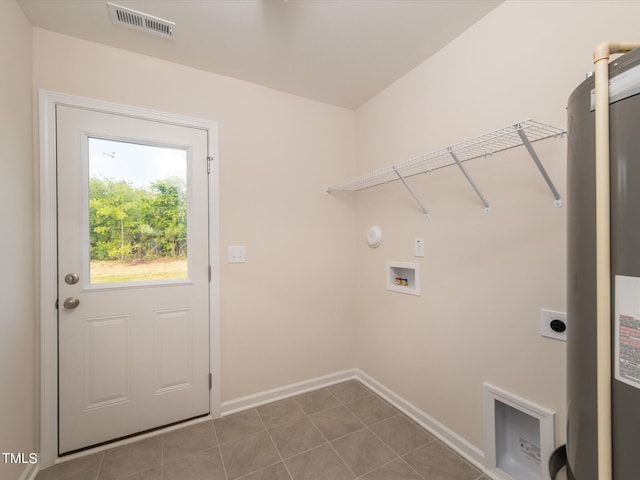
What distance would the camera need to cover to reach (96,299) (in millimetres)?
1746

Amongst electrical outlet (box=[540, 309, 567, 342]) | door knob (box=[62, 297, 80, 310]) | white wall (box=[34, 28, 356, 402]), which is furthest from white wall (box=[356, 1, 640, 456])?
door knob (box=[62, 297, 80, 310])

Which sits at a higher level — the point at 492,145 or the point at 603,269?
the point at 492,145

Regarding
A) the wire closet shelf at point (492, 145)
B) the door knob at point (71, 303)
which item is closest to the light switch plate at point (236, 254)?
the door knob at point (71, 303)

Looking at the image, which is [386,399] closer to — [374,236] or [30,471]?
[374,236]

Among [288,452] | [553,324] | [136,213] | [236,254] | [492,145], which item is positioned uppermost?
[492,145]

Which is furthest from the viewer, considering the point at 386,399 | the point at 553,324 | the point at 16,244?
the point at 386,399

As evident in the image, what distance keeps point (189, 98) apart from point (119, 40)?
46cm

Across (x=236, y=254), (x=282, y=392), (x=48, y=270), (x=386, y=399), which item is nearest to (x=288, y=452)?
(x=282, y=392)

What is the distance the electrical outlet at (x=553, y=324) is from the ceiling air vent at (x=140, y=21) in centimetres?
245

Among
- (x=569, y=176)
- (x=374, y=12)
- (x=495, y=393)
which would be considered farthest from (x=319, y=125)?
(x=495, y=393)

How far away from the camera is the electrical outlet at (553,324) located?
1244 millimetres

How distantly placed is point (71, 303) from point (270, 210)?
4.47 ft

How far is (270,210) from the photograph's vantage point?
2.26 meters

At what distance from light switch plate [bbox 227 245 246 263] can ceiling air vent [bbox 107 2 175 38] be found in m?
1.36
